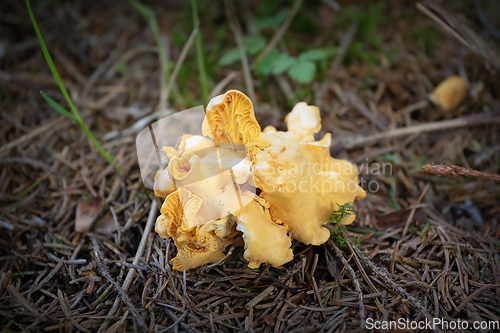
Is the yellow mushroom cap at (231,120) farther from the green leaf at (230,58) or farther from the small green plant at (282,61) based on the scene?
the green leaf at (230,58)

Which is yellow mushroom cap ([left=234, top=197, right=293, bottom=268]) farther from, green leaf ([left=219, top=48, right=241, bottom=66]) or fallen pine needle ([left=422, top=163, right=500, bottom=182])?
green leaf ([left=219, top=48, right=241, bottom=66])

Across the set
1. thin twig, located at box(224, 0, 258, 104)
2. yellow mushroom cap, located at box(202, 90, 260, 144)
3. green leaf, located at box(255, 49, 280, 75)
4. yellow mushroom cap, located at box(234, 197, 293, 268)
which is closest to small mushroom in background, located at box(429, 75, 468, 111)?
green leaf, located at box(255, 49, 280, 75)

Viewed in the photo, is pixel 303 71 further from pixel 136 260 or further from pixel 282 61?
pixel 136 260

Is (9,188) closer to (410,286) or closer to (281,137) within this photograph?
(281,137)

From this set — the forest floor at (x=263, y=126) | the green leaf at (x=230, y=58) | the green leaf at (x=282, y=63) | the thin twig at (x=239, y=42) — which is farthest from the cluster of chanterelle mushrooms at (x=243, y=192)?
the green leaf at (x=230, y=58)

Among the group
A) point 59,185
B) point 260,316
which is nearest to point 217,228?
point 260,316

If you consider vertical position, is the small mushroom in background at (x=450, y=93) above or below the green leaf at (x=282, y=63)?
below

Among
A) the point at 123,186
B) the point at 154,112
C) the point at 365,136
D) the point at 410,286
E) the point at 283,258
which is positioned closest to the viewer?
the point at 283,258
